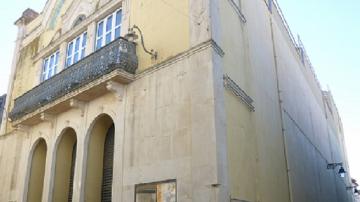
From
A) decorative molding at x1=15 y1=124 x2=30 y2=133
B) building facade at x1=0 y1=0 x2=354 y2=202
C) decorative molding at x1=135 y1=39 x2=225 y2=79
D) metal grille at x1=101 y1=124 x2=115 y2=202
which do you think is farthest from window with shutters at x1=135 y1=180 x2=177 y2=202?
decorative molding at x1=15 y1=124 x2=30 y2=133

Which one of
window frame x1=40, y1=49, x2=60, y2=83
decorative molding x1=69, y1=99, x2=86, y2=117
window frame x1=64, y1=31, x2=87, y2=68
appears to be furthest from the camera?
window frame x1=40, y1=49, x2=60, y2=83

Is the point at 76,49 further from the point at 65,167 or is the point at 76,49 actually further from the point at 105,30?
the point at 65,167

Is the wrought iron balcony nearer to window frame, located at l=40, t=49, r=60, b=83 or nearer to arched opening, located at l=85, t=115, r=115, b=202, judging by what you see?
window frame, located at l=40, t=49, r=60, b=83

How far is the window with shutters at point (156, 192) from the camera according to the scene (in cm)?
840

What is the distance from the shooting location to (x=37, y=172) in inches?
547

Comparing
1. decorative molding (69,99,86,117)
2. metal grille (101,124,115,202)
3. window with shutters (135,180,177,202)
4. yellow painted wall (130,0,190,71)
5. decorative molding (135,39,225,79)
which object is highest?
yellow painted wall (130,0,190,71)

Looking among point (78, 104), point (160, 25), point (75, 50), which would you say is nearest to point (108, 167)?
point (78, 104)

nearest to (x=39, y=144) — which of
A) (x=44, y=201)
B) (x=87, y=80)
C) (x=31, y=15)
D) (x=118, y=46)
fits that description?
(x=44, y=201)

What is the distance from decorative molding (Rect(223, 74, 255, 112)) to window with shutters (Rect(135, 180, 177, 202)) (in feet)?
9.62

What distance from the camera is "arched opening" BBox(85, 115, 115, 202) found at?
36.7 feet

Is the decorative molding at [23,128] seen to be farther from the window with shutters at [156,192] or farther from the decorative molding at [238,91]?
the decorative molding at [238,91]

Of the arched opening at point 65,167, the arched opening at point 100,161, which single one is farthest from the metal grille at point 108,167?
the arched opening at point 65,167

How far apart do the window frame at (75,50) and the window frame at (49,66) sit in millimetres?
737

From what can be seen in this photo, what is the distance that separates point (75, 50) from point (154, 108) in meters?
5.88
